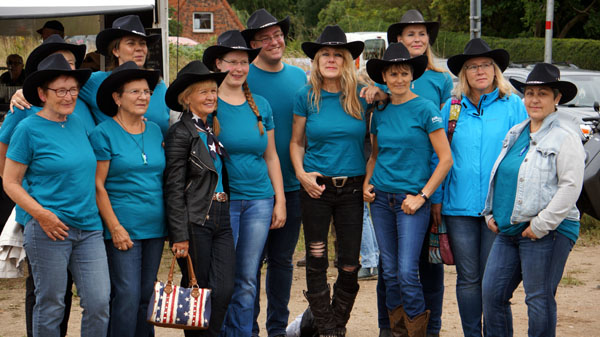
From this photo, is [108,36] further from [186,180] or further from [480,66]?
[480,66]

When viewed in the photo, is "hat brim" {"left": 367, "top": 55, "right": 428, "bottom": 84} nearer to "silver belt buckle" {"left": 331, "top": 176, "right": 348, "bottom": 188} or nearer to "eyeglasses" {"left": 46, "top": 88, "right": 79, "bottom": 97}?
"silver belt buckle" {"left": 331, "top": 176, "right": 348, "bottom": 188}

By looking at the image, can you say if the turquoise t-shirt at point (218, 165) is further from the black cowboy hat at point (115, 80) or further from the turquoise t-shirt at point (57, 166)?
the turquoise t-shirt at point (57, 166)

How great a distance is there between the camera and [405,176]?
489cm

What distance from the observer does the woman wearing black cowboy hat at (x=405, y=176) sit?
485 cm

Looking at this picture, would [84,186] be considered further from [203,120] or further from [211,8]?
[211,8]

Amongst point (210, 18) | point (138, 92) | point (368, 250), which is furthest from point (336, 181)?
point (210, 18)

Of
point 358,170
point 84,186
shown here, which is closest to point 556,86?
point 358,170

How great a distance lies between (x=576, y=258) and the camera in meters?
8.18

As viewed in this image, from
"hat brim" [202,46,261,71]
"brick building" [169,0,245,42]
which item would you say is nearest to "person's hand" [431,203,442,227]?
"hat brim" [202,46,261,71]

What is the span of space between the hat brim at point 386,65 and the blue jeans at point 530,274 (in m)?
1.22

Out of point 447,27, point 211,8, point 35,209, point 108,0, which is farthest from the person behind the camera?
point 211,8

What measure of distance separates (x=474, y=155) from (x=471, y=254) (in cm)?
61

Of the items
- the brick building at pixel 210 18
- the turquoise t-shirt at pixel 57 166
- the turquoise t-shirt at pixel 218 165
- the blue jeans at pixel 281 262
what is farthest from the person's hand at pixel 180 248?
the brick building at pixel 210 18

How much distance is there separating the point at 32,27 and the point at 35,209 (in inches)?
243
